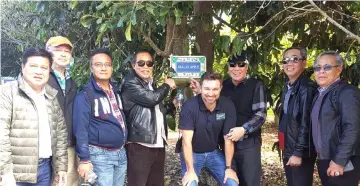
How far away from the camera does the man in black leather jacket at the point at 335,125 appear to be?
356 centimetres

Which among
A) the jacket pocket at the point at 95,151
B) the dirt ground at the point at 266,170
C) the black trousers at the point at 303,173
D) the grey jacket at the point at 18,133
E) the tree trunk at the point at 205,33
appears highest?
the tree trunk at the point at 205,33

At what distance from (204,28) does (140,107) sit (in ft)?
4.74

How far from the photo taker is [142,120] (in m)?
4.04

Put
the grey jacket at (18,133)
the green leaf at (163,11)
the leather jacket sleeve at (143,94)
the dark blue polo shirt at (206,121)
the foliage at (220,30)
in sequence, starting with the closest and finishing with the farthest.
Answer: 1. the grey jacket at (18,133)
2. the green leaf at (163,11)
3. the leather jacket sleeve at (143,94)
4. the dark blue polo shirt at (206,121)
5. the foliage at (220,30)

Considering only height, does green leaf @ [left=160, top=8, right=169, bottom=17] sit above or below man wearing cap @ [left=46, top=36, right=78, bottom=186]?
above

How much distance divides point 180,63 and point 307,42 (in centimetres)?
231

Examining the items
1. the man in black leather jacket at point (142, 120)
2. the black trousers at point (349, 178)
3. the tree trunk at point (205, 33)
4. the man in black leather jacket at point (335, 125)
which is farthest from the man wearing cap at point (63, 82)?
the black trousers at point (349, 178)

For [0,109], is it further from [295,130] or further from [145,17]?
[295,130]

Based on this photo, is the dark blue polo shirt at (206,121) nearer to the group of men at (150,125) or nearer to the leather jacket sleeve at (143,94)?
the group of men at (150,125)

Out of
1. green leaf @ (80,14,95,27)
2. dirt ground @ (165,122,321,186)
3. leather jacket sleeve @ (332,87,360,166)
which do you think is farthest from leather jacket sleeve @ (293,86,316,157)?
dirt ground @ (165,122,321,186)

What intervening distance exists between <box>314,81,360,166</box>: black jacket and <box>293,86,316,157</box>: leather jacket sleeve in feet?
0.78

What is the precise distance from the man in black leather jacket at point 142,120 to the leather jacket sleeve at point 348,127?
168 cm

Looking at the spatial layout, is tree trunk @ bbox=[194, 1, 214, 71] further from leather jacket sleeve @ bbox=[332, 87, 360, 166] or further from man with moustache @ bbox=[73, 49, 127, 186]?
leather jacket sleeve @ bbox=[332, 87, 360, 166]

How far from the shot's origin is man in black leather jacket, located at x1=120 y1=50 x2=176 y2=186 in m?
4.02
